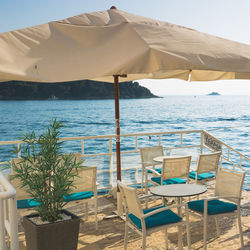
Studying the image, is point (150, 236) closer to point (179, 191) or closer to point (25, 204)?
point (179, 191)

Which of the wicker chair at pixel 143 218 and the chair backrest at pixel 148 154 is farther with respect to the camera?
the chair backrest at pixel 148 154

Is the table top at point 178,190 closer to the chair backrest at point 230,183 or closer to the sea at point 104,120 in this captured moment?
the chair backrest at point 230,183

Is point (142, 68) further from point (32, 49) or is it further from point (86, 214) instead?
point (86, 214)

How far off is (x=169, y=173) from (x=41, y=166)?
2.09 metres

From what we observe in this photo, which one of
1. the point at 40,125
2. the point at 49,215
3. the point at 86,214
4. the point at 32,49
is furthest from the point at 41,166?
the point at 40,125

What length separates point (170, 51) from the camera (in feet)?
9.36

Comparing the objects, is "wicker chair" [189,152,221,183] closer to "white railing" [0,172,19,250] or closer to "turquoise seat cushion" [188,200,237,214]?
"turquoise seat cushion" [188,200,237,214]

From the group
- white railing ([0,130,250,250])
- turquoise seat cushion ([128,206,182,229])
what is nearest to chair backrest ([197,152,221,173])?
white railing ([0,130,250,250])

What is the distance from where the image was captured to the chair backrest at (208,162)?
14.5 feet

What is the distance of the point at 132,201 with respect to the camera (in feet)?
9.56

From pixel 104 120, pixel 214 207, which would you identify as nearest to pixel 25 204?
pixel 214 207

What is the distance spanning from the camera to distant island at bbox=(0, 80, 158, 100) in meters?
51.2

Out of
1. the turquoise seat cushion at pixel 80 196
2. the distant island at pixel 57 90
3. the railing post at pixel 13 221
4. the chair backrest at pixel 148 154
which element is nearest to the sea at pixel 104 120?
the distant island at pixel 57 90

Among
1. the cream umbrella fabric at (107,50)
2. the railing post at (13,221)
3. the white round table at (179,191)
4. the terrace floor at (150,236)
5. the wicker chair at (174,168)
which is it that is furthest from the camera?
the wicker chair at (174,168)
